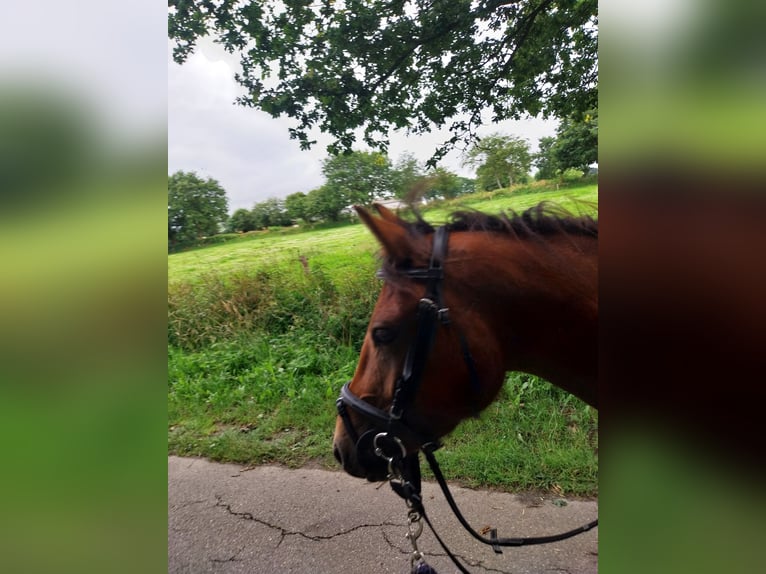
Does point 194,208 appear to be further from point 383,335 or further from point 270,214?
point 383,335

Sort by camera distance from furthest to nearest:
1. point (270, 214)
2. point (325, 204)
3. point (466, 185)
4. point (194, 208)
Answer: point (270, 214), point (325, 204), point (194, 208), point (466, 185)

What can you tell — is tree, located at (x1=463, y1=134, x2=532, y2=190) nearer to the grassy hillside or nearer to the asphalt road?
the grassy hillside

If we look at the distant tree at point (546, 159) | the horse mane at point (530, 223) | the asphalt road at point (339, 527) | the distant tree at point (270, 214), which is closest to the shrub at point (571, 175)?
the distant tree at point (546, 159)

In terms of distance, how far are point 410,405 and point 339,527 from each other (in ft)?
4.95

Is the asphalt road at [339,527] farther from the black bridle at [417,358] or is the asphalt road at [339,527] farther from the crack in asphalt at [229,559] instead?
the black bridle at [417,358]

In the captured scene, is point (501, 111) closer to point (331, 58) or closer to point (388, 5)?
point (388, 5)

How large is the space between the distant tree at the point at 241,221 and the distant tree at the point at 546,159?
269 centimetres

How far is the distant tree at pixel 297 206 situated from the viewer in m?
3.71

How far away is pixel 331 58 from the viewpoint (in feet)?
8.18

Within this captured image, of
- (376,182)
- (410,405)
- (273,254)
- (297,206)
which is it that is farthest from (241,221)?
(410,405)

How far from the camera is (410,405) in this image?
4.51 ft
